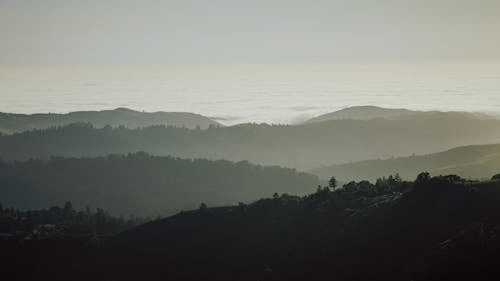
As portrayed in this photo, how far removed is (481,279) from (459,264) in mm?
12429

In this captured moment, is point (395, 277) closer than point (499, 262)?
No

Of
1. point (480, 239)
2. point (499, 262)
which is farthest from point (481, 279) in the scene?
point (480, 239)

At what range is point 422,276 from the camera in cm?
19112

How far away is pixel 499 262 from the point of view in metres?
184

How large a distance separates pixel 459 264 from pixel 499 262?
11260mm

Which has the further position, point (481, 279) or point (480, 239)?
point (480, 239)

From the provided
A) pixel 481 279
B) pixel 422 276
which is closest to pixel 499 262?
pixel 481 279

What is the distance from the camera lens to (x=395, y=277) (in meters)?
199

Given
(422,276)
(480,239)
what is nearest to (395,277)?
(422,276)

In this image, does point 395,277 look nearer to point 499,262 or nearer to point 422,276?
point 422,276

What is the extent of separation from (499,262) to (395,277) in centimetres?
3050

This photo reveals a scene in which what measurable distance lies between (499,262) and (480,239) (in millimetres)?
16023

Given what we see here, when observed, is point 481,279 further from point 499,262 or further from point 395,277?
point 395,277

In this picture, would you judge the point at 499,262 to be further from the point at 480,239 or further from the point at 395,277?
the point at 395,277
